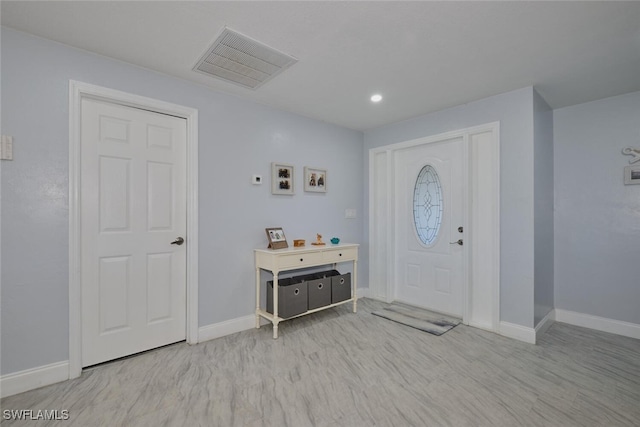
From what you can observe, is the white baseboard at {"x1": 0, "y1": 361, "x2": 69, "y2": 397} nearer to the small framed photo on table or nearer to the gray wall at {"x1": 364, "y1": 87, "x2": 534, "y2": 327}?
the small framed photo on table

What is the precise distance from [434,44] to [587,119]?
2.41 m

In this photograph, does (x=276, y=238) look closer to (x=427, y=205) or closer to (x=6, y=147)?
(x=427, y=205)

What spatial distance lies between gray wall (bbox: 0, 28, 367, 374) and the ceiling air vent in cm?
41

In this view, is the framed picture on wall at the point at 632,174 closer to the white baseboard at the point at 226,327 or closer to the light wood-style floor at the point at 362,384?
the light wood-style floor at the point at 362,384

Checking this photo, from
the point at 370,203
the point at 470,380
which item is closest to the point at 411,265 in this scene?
the point at 370,203

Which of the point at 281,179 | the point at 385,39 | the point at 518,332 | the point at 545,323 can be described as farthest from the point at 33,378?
the point at 545,323

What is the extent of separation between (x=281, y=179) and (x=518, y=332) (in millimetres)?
2867

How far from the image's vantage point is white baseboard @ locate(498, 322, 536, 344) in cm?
279

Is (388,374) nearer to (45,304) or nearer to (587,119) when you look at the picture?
(45,304)

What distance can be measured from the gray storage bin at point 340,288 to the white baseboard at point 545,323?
6.20 ft

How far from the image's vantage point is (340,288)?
3.39 meters

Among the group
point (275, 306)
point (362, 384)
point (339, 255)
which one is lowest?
point (362, 384)

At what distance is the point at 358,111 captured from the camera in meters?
3.49

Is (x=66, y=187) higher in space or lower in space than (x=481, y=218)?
higher
